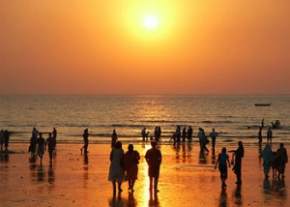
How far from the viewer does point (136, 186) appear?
2170 cm

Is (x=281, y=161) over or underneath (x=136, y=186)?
over

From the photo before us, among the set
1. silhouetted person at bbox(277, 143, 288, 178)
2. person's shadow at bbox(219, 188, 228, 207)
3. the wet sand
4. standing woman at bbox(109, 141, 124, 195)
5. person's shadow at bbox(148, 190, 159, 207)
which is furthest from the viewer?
silhouetted person at bbox(277, 143, 288, 178)

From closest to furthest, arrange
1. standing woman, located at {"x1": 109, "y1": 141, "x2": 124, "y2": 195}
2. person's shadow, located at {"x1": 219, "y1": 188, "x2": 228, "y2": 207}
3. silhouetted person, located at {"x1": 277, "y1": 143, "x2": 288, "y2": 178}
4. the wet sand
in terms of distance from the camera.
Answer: person's shadow, located at {"x1": 219, "y1": 188, "x2": 228, "y2": 207}
the wet sand
standing woman, located at {"x1": 109, "y1": 141, "x2": 124, "y2": 195}
silhouetted person, located at {"x1": 277, "y1": 143, "x2": 288, "y2": 178}

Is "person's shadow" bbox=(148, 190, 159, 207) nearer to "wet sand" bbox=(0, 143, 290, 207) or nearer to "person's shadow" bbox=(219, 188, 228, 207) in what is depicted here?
"wet sand" bbox=(0, 143, 290, 207)

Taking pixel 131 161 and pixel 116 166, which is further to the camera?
pixel 131 161

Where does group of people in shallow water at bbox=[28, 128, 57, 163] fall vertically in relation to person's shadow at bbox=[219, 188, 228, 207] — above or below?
above

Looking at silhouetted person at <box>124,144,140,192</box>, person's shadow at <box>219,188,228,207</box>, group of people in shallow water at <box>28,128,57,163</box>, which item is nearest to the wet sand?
person's shadow at <box>219,188,228,207</box>

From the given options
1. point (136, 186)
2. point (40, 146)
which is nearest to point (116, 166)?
point (136, 186)

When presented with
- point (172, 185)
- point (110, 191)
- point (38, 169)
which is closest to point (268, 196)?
point (172, 185)

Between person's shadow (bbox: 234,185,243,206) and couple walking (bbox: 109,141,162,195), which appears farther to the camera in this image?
couple walking (bbox: 109,141,162,195)

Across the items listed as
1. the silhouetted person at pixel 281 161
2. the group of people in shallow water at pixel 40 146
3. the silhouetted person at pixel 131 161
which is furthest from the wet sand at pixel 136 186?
the group of people in shallow water at pixel 40 146

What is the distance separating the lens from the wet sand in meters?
18.5

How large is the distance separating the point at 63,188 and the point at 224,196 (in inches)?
216

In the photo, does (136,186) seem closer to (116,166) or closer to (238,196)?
(116,166)
